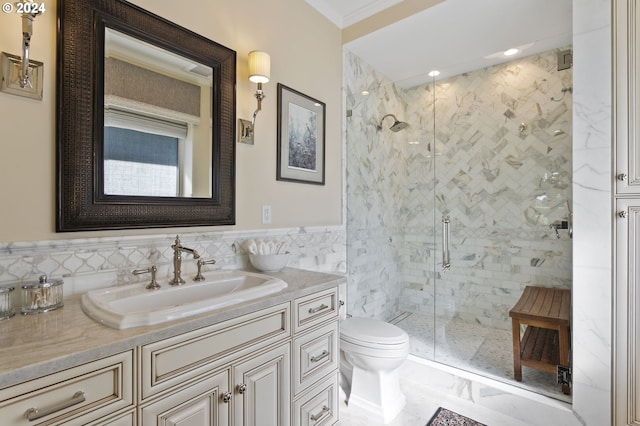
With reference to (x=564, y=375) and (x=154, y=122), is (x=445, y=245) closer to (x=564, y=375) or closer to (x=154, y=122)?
(x=564, y=375)

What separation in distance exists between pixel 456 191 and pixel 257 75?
7.06ft

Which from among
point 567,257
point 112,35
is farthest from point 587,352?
point 112,35

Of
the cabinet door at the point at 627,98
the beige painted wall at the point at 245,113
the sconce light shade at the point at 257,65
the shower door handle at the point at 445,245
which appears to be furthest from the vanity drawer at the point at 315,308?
the shower door handle at the point at 445,245

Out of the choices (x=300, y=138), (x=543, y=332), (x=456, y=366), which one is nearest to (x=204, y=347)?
(x=300, y=138)

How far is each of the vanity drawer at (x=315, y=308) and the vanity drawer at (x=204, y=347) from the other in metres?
0.10

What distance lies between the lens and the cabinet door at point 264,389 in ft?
3.62

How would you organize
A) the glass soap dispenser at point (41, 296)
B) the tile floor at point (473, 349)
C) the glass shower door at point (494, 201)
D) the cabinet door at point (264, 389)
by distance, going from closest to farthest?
the glass soap dispenser at point (41, 296) → the cabinet door at point (264, 389) → the tile floor at point (473, 349) → the glass shower door at point (494, 201)

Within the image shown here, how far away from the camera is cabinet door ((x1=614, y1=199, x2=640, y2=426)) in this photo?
1565 mm

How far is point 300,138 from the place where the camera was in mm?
2191

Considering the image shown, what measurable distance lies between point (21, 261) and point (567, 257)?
3013mm

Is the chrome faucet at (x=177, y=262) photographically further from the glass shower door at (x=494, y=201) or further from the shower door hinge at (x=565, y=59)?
the shower door hinge at (x=565, y=59)

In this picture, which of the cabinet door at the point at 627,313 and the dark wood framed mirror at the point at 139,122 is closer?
the dark wood framed mirror at the point at 139,122

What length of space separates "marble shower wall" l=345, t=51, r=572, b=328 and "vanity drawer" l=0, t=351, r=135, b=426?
6.65 ft

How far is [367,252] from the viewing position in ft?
9.56
